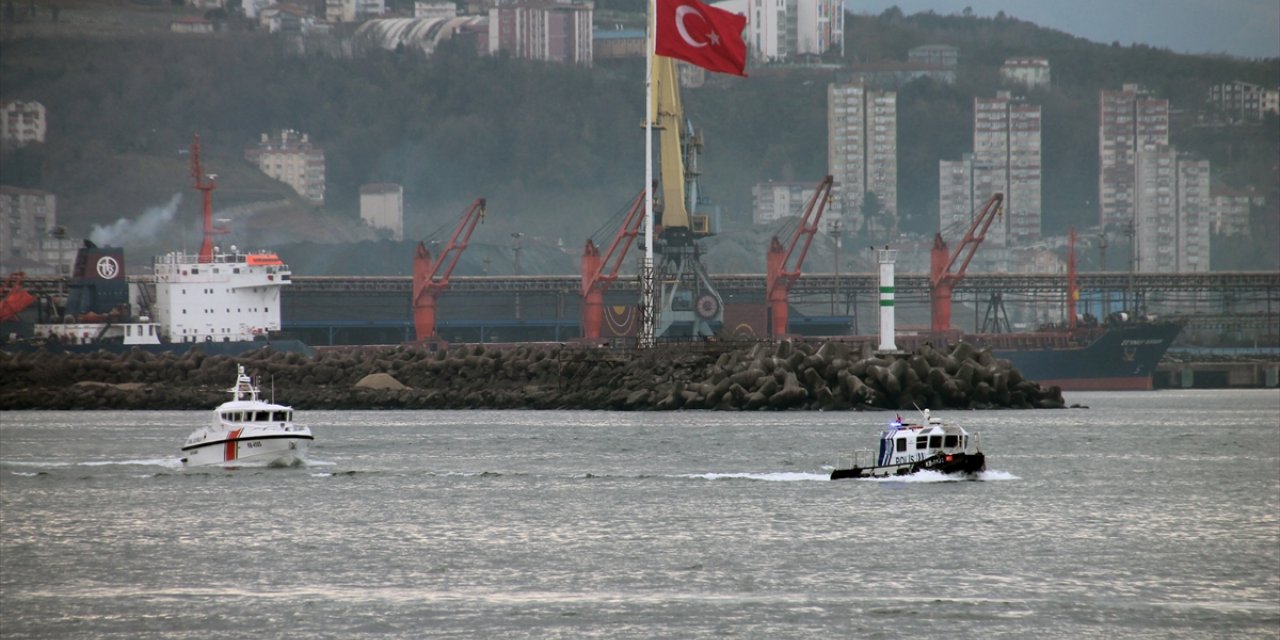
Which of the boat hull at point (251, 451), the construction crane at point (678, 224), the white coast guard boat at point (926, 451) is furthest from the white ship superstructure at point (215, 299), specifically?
the white coast guard boat at point (926, 451)

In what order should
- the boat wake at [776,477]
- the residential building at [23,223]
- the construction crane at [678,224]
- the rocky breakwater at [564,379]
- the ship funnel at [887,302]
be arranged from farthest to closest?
the residential building at [23,223]
the construction crane at [678,224]
the ship funnel at [887,302]
the rocky breakwater at [564,379]
the boat wake at [776,477]

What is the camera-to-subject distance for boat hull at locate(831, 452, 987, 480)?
1591 inches

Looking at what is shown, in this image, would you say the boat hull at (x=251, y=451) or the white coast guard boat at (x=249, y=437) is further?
the boat hull at (x=251, y=451)

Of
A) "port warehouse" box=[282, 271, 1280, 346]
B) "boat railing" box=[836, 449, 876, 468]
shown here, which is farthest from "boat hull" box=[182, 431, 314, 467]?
"port warehouse" box=[282, 271, 1280, 346]

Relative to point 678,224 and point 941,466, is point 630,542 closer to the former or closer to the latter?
point 941,466

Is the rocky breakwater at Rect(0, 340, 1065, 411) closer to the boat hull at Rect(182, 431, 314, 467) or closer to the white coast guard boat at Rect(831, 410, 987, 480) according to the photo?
the boat hull at Rect(182, 431, 314, 467)

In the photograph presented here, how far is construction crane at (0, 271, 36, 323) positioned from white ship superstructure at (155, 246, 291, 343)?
14.5 meters

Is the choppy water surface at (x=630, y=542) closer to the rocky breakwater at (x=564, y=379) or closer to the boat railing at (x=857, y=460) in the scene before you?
the boat railing at (x=857, y=460)

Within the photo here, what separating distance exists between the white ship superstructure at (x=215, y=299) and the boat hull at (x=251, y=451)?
160 feet

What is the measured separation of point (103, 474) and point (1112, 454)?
2836 cm

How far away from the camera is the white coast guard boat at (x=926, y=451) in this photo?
4047cm

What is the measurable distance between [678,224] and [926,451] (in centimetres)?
6325

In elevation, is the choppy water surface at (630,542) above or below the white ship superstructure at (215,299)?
below

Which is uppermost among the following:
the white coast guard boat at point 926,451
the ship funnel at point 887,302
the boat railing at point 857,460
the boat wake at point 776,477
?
the ship funnel at point 887,302
